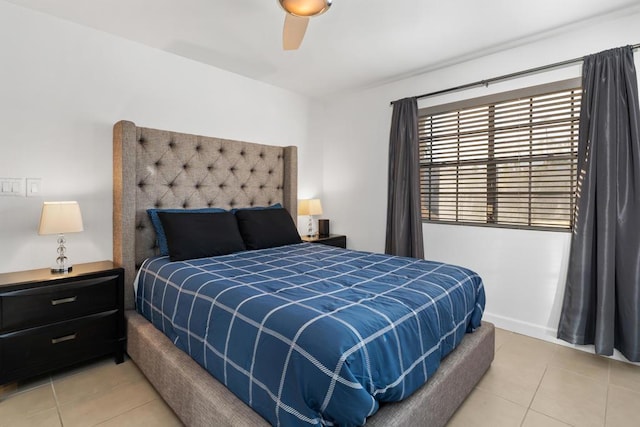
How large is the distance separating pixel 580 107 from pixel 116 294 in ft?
11.6

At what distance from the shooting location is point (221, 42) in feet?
8.63

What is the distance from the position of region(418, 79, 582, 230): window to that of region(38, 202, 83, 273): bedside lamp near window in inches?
114

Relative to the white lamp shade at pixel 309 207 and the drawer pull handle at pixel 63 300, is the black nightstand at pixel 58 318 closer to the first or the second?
the drawer pull handle at pixel 63 300

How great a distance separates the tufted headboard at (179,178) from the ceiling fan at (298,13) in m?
1.33

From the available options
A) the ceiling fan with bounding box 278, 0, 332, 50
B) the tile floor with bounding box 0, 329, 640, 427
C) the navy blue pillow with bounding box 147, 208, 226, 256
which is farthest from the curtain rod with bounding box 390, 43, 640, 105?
A: the navy blue pillow with bounding box 147, 208, 226, 256

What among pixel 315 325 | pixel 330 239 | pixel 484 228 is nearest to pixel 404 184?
pixel 484 228

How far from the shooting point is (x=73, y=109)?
2.37 m

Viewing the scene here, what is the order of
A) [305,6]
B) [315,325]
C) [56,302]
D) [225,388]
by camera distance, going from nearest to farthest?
[315,325] → [225,388] → [305,6] → [56,302]

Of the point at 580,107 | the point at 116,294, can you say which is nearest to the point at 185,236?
the point at 116,294

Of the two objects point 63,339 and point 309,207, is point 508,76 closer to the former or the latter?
point 309,207

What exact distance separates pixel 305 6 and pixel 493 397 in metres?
2.39

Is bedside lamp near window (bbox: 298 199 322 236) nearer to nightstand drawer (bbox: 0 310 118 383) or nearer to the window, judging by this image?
the window

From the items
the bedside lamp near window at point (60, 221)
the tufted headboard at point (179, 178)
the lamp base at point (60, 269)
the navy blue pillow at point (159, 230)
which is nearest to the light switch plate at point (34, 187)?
the bedside lamp near window at point (60, 221)

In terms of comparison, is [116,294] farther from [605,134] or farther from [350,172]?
[605,134]
